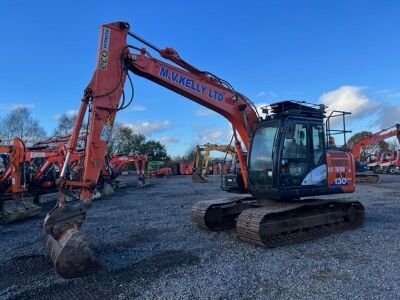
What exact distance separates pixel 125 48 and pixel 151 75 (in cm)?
75

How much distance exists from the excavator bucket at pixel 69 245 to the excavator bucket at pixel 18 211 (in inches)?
233

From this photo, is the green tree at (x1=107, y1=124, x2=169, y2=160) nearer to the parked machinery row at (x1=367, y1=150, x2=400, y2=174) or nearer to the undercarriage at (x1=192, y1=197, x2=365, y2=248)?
the parked machinery row at (x1=367, y1=150, x2=400, y2=174)

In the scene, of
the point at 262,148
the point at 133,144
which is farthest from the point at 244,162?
the point at 133,144

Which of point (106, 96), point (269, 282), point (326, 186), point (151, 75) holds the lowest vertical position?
point (269, 282)

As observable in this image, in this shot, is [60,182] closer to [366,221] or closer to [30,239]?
[30,239]

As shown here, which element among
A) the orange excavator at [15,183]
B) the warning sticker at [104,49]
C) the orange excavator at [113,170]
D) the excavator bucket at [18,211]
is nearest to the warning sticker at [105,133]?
the warning sticker at [104,49]

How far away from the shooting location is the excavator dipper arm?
232 inches

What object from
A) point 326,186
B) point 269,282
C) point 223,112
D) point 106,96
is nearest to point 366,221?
point 326,186

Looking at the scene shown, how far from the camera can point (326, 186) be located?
884cm

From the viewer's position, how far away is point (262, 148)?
8.60 m

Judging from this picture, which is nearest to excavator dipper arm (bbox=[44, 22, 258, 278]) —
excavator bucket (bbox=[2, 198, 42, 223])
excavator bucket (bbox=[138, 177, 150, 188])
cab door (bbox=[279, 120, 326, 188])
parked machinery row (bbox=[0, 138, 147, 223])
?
cab door (bbox=[279, 120, 326, 188])

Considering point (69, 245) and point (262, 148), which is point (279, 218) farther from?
point (69, 245)

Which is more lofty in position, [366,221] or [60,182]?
[60,182]

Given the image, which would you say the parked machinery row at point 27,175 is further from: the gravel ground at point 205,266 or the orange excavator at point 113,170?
the gravel ground at point 205,266
